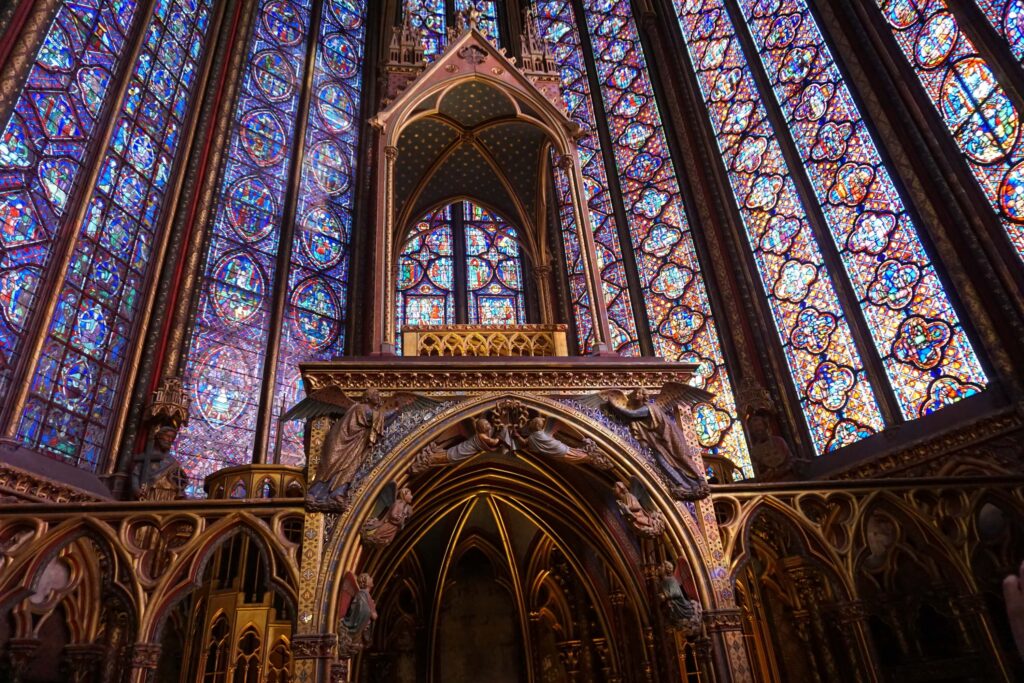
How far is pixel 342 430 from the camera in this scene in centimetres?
579

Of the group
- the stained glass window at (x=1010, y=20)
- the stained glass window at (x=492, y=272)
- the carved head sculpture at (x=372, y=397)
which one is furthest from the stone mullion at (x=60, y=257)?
the stained glass window at (x=1010, y=20)

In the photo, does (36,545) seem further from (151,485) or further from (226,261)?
(226,261)

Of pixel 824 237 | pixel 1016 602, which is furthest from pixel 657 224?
pixel 1016 602

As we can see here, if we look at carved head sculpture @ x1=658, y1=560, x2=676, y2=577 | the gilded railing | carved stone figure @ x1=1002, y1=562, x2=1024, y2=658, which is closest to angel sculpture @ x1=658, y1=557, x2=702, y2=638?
carved head sculpture @ x1=658, y1=560, x2=676, y2=577

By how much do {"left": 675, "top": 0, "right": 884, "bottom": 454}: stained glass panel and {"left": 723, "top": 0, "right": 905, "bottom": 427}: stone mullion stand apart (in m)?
0.13

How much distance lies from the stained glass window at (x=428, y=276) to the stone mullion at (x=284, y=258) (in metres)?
1.98

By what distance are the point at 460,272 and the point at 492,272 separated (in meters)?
0.62

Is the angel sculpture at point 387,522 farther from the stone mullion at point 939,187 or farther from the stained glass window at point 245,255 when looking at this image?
the stone mullion at point 939,187

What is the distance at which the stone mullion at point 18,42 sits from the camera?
728 cm

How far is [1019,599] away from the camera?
3.85m

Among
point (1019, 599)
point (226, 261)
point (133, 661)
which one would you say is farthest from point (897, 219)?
point (226, 261)

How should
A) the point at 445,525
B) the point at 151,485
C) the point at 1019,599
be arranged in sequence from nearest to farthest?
the point at 1019,599 < the point at 151,485 < the point at 445,525

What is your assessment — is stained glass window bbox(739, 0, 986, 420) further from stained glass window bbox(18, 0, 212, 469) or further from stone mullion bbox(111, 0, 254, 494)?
stained glass window bbox(18, 0, 212, 469)

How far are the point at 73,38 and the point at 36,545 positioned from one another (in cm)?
703
